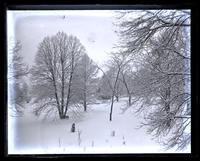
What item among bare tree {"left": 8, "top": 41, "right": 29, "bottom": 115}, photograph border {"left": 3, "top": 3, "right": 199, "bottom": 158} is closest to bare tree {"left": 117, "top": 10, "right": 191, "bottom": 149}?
photograph border {"left": 3, "top": 3, "right": 199, "bottom": 158}

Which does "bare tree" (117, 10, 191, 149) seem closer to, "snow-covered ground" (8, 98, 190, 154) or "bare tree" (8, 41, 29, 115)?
"snow-covered ground" (8, 98, 190, 154)

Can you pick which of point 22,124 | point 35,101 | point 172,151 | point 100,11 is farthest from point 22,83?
point 172,151

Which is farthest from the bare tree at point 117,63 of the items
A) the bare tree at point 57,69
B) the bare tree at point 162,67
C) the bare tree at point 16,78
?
the bare tree at point 16,78

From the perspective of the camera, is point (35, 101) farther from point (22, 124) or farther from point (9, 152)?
point (9, 152)

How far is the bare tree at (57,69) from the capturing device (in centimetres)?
130

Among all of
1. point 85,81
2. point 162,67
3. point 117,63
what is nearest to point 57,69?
point 85,81

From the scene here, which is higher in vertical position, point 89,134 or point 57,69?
point 57,69

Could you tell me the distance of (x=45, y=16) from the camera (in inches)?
50.3

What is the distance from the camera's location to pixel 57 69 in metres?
1.32

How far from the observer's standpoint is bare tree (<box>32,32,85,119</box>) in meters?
1.30

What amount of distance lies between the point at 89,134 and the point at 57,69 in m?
0.41

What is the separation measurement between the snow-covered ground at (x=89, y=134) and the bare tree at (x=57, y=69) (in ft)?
0.29

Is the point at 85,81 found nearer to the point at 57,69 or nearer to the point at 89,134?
the point at 57,69
